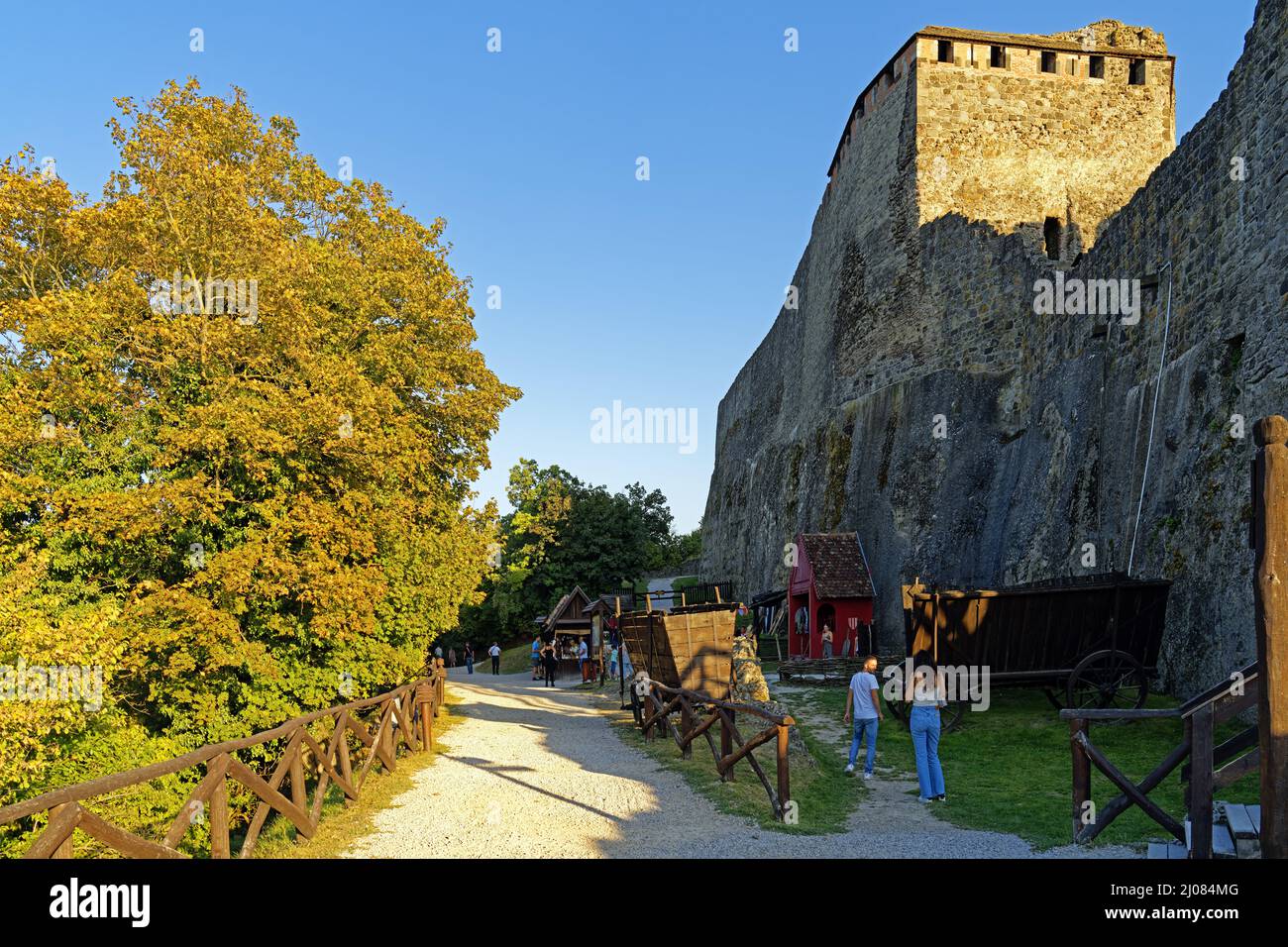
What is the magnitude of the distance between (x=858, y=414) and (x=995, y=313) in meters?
6.63

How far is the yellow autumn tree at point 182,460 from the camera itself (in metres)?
12.9

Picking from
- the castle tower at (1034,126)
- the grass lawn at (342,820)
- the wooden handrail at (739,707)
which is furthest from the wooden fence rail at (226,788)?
the castle tower at (1034,126)

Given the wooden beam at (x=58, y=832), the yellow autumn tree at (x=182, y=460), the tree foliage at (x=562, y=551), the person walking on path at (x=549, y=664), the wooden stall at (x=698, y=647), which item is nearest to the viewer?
the wooden beam at (x=58, y=832)

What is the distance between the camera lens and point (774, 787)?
35.4 ft

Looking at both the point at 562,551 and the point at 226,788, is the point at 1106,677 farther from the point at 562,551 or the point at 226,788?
the point at 562,551

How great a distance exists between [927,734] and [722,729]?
250cm

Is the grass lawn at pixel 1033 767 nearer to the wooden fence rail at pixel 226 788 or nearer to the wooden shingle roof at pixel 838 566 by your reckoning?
the wooden fence rail at pixel 226 788

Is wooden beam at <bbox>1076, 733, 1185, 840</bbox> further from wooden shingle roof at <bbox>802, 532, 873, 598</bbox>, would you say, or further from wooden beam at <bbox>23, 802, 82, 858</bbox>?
wooden shingle roof at <bbox>802, 532, 873, 598</bbox>

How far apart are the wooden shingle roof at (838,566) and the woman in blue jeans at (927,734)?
1651 centimetres

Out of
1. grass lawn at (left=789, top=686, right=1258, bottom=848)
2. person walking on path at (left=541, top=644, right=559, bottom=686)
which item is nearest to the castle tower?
grass lawn at (left=789, top=686, right=1258, bottom=848)

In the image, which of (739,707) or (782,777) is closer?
(782,777)

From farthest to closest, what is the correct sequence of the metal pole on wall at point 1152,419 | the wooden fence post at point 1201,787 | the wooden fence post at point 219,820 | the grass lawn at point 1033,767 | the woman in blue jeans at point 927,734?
the metal pole on wall at point 1152,419 → the woman in blue jeans at point 927,734 → the grass lawn at point 1033,767 → the wooden fence post at point 219,820 → the wooden fence post at point 1201,787

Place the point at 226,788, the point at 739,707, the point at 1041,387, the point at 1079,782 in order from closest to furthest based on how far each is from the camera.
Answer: the point at 1079,782 < the point at 226,788 < the point at 739,707 < the point at 1041,387

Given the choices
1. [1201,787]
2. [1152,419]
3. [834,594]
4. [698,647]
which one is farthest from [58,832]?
[834,594]
